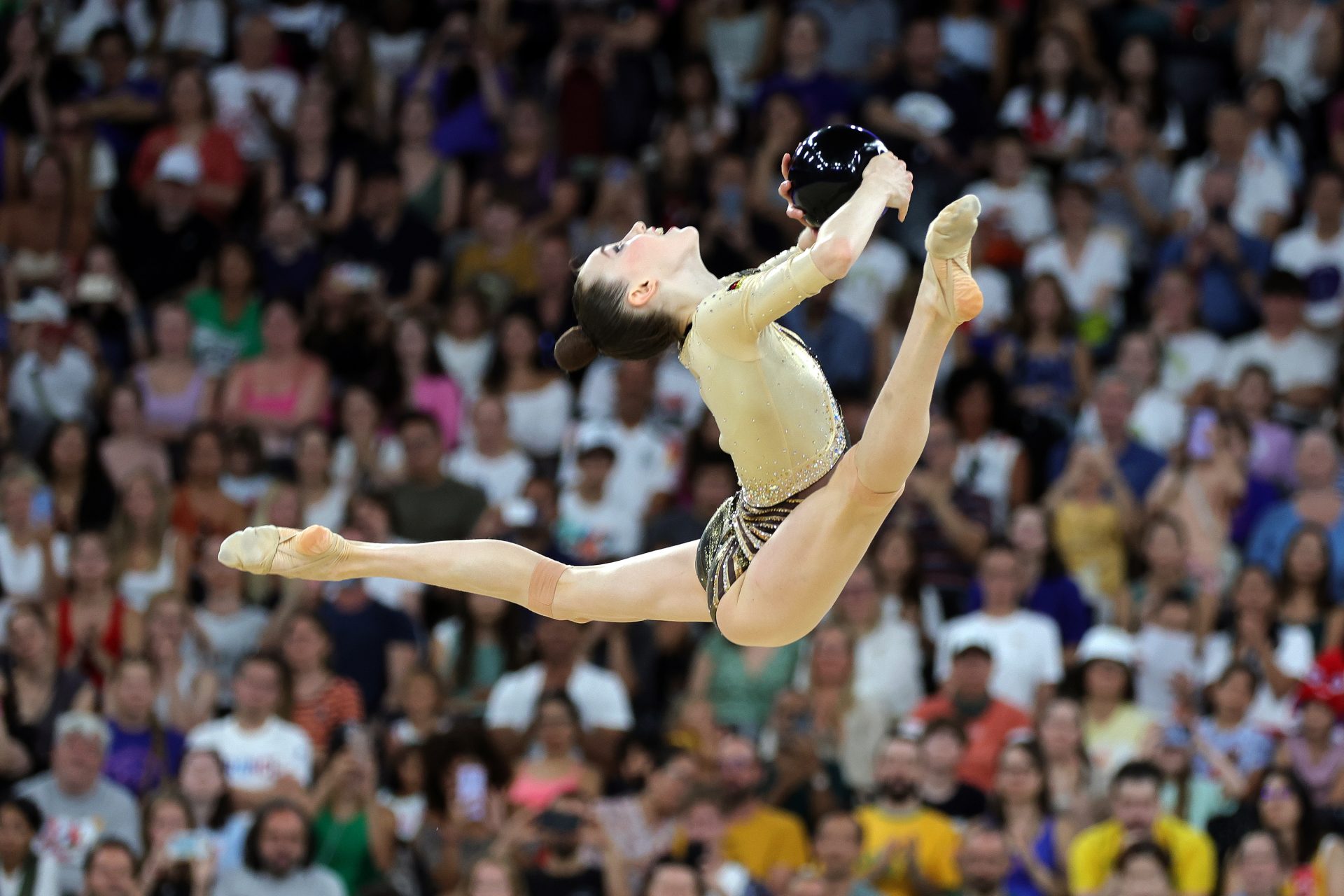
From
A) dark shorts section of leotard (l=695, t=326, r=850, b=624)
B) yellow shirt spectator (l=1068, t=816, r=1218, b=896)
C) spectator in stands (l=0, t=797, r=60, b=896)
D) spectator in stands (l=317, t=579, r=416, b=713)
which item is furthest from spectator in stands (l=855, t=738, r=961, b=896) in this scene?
spectator in stands (l=0, t=797, r=60, b=896)

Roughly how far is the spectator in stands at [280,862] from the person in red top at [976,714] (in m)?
2.75

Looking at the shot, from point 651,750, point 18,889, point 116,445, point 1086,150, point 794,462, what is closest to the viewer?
point 794,462

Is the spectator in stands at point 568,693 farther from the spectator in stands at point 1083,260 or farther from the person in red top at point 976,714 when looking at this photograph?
the spectator in stands at point 1083,260

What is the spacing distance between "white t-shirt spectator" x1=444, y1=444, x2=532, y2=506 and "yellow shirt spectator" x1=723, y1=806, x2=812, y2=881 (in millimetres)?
2538

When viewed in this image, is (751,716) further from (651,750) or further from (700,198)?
(700,198)

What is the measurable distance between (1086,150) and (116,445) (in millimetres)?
5753

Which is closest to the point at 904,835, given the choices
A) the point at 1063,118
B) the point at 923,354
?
the point at 923,354

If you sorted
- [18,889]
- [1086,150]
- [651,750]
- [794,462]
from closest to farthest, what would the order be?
1. [794,462]
2. [18,889]
3. [651,750]
4. [1086,150]

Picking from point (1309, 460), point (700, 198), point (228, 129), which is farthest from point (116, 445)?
point (1309, 460)

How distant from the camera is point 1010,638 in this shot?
31.8ft

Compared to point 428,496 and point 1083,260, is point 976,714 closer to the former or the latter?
point 428,496

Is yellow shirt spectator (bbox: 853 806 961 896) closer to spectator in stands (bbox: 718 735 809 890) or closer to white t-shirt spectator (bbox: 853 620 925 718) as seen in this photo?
spectator in stands (bbox: 718 735 809 890)

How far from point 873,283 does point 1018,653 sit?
2702 mm

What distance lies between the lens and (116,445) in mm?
11188
